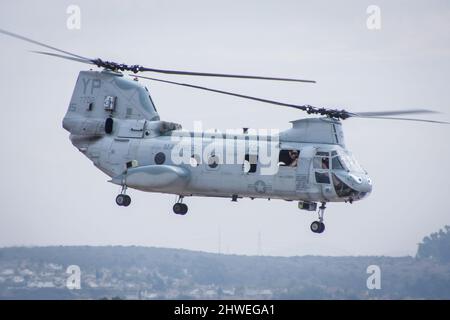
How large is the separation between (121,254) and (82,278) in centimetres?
515

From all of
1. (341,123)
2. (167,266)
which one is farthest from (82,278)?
(341,123)

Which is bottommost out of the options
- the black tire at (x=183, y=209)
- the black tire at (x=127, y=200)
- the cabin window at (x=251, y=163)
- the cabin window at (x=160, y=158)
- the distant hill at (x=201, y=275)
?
the distant hill at (x=201, y=275)

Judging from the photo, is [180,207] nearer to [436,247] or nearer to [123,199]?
[123,199]

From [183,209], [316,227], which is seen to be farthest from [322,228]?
[183,209]

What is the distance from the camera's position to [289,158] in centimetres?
5109

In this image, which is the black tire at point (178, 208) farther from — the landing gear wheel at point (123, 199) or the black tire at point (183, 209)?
the landing gear wheel at point (123, 199)

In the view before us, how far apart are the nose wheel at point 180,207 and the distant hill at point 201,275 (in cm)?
823

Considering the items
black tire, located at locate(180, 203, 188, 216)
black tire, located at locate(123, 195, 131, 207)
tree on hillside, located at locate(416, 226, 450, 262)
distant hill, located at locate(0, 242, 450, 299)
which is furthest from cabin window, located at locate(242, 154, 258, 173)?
tree on hillside, located at locate(416, 226, 450, 262)

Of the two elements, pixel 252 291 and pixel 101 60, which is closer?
pixel 101 60

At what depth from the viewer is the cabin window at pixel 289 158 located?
5106cm

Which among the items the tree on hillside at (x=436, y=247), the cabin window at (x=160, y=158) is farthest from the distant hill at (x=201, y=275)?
the cabin window at (x=160, y=158)
